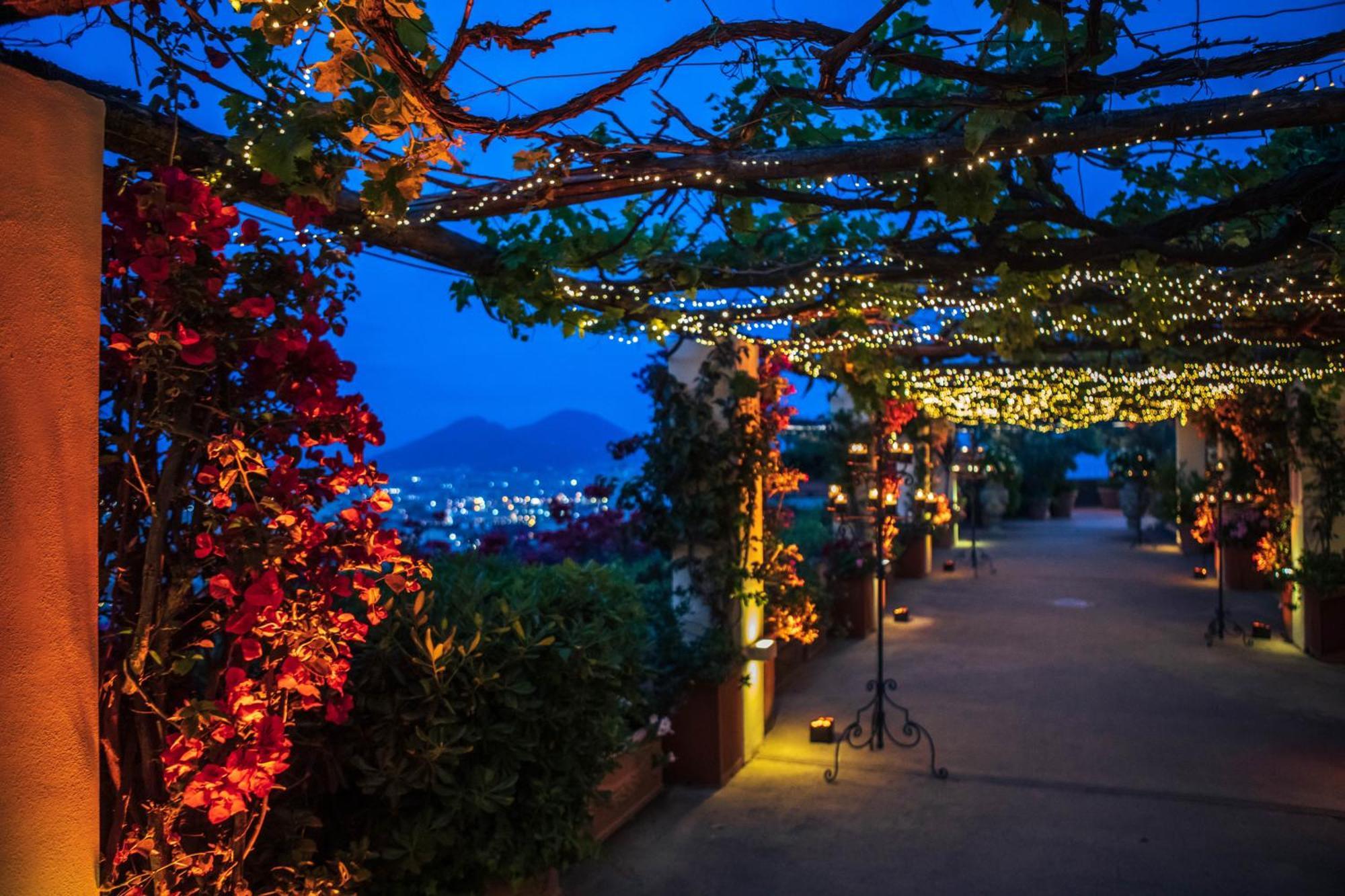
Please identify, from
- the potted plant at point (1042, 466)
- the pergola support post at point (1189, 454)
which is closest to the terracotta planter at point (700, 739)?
the pergola support post at point (1189, 454)

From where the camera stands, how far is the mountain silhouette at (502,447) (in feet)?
59.4

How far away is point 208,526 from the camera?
2238 millimetres

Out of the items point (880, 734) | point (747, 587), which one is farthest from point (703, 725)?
point (880, 734)

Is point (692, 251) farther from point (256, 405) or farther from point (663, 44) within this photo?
point (256, 405)

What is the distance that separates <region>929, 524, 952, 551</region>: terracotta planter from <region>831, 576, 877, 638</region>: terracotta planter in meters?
7.40

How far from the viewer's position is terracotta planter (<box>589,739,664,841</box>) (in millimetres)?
4680

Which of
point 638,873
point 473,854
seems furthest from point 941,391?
point 473,854

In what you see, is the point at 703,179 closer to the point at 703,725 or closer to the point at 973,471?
the point at 703,725

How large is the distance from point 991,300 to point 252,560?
4.21 meters

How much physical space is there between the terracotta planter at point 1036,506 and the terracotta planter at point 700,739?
19.4 m

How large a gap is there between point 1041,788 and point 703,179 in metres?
3.98

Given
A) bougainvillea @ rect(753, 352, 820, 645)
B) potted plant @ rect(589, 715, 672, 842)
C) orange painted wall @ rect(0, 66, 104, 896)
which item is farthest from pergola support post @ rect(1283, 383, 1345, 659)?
orange painted wall @ rect(0, 66, 104, 896)

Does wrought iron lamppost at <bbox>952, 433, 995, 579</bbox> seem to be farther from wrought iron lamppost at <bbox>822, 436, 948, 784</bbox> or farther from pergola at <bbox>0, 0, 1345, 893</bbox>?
pergola at <bbox>0, 0, 1345, 893</bbox>

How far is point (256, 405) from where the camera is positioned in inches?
94.0
